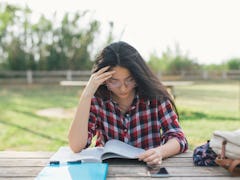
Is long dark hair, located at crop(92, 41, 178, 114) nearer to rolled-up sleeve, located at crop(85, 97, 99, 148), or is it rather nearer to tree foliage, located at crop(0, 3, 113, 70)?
rolled-up sleeve, located at crop(85, 97, 99, 148)

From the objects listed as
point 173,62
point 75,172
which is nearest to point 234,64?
point 173,62

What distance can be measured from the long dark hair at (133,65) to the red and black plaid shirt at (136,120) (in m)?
0.05

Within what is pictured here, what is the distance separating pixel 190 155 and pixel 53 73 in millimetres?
14121

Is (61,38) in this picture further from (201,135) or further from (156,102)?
(156,102)

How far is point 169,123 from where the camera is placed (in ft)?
6.31

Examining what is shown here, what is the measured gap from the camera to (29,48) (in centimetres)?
1525

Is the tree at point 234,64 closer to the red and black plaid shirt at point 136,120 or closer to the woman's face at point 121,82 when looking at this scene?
the red and black plaid shirt at point 136,120

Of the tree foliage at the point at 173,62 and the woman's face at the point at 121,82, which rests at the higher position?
the woman's face at the point at 121,82

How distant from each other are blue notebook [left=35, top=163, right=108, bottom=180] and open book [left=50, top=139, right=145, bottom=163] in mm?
63

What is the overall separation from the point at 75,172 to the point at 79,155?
25 centimetres

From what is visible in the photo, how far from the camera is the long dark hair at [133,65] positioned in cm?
182

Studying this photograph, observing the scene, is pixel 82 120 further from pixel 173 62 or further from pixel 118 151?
pixel 173 62

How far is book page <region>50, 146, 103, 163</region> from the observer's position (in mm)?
1571

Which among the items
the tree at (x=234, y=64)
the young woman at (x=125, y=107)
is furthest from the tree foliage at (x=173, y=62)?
the young woman at (x=125, y=107)
